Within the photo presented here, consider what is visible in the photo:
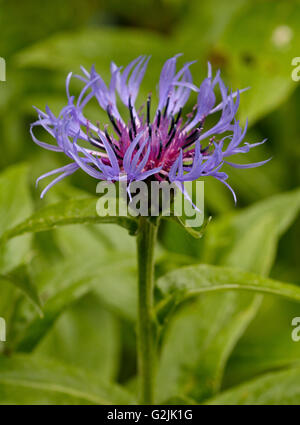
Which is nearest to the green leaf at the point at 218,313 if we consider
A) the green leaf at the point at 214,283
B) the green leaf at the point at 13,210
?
the green leaf at the point at 214,283

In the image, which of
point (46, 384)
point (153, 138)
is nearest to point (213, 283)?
point (153, 138)

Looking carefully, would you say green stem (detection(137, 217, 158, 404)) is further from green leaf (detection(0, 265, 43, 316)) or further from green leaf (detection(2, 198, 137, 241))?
green leaf (detection(0, 265, 43, 316))

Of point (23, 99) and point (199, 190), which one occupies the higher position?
point (23, 99)

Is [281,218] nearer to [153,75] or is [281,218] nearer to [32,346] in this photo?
[32,346]

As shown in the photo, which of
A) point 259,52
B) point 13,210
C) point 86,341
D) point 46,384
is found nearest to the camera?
point 46,384

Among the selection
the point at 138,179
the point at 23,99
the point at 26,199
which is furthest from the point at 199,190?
the point at 23,99

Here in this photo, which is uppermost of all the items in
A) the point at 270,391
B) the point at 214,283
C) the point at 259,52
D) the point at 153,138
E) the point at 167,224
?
the point at 259,52

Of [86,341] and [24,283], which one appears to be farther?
[86,341]

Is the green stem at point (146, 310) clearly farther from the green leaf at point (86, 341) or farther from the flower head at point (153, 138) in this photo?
the green leaf at point (86, 341)

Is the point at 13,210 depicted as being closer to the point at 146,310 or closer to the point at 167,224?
the point at 146,310
